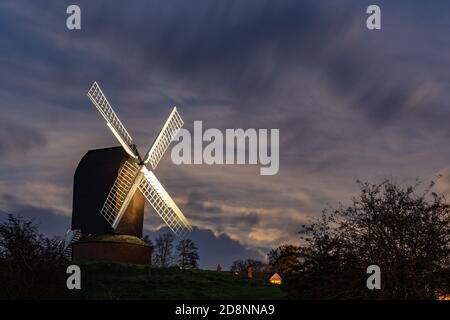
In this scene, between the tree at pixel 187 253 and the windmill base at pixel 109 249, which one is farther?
the tree at pixel 187 253

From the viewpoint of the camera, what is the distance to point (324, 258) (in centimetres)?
1772

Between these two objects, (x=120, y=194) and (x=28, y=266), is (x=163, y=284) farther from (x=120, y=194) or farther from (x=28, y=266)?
(x=28, y=266)

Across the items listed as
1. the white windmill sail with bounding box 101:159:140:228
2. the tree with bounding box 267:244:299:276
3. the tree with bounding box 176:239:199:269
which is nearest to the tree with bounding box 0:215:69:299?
the tree with bounding box 267:244:299:276

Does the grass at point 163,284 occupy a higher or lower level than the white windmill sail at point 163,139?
lower

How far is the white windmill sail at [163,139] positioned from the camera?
50466 millimetres

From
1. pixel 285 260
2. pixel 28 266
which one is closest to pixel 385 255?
pixel 285 260

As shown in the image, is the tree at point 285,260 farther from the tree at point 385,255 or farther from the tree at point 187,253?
the tree at point 187,253

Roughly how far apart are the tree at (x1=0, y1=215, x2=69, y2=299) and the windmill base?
87.2 feet

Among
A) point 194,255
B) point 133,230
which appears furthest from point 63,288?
point 194,255

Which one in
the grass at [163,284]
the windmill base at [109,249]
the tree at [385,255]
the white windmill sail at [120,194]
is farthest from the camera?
the windmill base at [109,249]

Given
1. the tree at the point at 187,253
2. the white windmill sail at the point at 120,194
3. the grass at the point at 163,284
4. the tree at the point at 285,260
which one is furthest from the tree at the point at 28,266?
the tree at the point at 187,253

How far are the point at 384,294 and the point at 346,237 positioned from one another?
75.9 inches

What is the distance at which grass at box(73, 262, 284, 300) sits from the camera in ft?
126

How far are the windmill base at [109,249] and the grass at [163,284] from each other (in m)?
2.34
